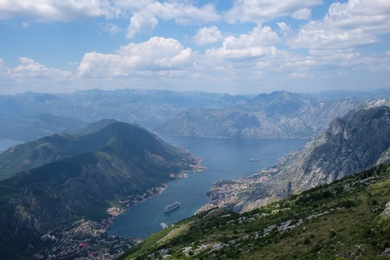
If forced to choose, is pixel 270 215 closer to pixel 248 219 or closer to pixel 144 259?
pixel 248 219

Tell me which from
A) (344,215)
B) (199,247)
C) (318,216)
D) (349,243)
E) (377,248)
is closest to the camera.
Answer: (377,248)

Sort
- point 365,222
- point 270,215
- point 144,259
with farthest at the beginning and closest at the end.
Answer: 1. point 144,259
2. point 270,215
3. point 365,222

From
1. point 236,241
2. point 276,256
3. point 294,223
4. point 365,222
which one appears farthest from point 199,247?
point 365,222

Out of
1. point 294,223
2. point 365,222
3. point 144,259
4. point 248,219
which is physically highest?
point 365,222

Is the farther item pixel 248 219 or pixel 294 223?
pixel 248 219

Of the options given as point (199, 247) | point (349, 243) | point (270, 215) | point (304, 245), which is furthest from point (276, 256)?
point (270, 215)

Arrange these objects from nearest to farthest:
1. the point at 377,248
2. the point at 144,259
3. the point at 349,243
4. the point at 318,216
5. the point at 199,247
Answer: the point at 377,248
the point at 349,243
the point at 318,216
the point at 199,247
the point at 144,259

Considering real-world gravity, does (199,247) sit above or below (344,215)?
below

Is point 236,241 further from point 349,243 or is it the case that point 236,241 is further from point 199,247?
point 349,243

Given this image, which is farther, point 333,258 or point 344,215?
point 344,215
